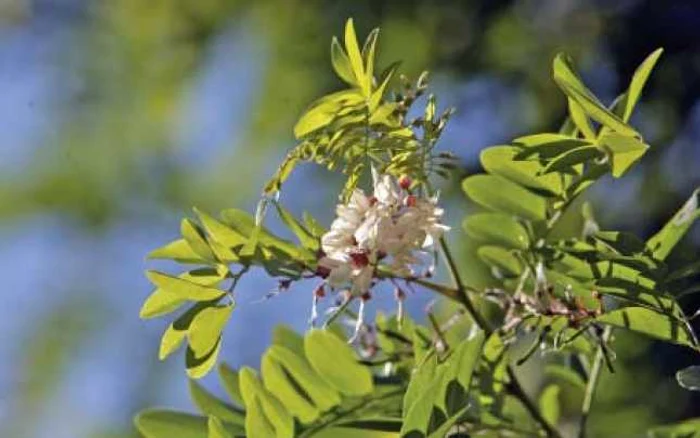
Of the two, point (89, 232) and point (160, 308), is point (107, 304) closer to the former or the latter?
point (89, 232)

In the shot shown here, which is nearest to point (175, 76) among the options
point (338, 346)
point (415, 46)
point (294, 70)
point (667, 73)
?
point (294, 70)

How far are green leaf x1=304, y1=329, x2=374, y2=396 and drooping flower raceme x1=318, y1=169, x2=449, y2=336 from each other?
10cm

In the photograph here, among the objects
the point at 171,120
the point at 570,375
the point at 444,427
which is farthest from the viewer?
the point at 171,120

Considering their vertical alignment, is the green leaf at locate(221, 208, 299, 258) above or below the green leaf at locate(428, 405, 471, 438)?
above

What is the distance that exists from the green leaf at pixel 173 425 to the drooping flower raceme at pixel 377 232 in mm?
118

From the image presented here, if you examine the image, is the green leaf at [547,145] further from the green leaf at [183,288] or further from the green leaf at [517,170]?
the green leaf at [183,288]

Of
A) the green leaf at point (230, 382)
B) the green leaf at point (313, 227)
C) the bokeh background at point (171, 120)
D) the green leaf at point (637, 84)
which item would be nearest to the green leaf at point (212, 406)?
the green leaf at point (230, 382)

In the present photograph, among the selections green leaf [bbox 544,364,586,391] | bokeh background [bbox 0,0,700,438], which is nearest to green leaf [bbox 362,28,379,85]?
green leaf [bbox 544,364,586,391]

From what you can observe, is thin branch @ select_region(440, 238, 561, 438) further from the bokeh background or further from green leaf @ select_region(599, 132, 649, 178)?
the bokeh background

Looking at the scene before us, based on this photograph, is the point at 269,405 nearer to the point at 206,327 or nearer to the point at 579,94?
the point at 206,327

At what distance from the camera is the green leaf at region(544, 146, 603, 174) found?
1.61ft

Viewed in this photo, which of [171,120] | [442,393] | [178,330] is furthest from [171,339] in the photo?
[171,120]

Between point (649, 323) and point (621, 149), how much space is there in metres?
0.07

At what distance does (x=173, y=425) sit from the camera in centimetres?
59
